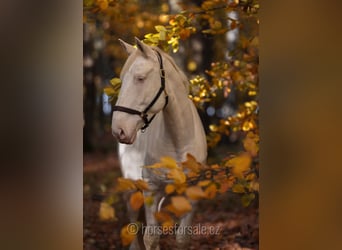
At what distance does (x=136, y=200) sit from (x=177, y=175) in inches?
11.1

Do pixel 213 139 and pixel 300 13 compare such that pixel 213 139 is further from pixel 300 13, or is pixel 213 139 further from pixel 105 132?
pixel 300 13

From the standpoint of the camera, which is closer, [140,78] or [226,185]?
[140,78]

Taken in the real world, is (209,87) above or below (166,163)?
above

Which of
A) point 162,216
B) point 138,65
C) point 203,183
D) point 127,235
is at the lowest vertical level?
point 127,235

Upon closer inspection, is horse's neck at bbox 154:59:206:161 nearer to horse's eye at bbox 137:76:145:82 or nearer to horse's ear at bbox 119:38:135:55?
horse's eye at bbox 137:76:145:82

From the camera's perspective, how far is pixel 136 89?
8.43 ft

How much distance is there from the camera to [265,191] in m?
2.82

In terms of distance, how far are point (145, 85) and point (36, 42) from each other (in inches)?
28.3

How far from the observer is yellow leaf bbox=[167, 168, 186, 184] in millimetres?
2645

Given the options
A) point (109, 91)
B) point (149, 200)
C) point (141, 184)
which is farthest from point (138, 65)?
point (149, 200)

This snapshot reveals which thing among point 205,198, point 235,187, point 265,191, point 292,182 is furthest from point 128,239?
point 292,182

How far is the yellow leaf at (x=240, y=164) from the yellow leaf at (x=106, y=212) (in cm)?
74

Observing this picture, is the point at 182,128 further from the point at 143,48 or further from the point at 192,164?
the point at 143,48

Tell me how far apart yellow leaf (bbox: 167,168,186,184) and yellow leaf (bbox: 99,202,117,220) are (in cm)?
40
